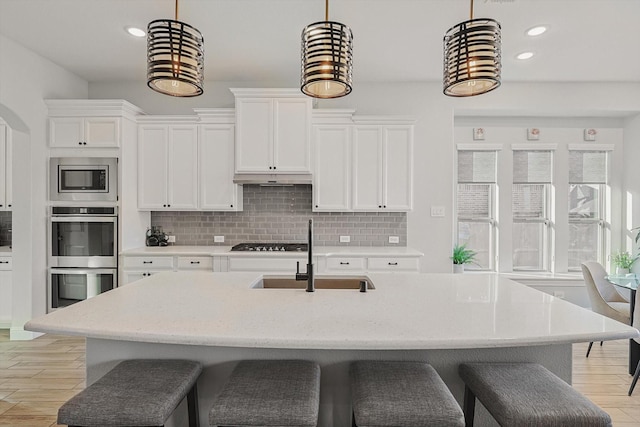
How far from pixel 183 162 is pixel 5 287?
2.36 metres

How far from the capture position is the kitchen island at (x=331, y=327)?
1334mm

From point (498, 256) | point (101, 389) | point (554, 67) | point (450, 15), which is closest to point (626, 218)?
point (498, 256)

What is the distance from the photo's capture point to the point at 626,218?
16.5ft

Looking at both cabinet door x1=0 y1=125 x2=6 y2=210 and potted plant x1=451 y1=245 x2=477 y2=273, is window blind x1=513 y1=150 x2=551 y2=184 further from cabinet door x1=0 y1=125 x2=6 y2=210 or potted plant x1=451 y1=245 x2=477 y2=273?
cabinet door x1=0 y1=125 x2=6 y2=210

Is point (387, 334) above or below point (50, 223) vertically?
below

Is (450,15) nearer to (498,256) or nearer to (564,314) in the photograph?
(564,314)

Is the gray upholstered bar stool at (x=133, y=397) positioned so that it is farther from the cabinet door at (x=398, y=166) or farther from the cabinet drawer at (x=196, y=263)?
the cabinet door at (x=398, y=166)

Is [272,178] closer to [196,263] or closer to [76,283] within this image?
[196,263]

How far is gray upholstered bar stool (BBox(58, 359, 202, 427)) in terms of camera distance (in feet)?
4.25

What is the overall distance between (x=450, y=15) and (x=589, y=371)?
125 inches

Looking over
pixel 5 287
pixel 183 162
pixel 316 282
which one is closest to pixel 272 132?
pixel 183 162

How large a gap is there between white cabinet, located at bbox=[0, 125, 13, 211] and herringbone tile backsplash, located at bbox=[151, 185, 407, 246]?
5.51 ft

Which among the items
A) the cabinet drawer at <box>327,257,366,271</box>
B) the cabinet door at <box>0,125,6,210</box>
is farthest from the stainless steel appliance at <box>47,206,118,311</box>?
the cabinet drawer at <box>327,257,366,271</box>

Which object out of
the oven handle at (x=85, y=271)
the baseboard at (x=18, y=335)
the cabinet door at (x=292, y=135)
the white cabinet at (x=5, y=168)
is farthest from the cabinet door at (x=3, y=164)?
the cabinet door at (x=292, y=135)
